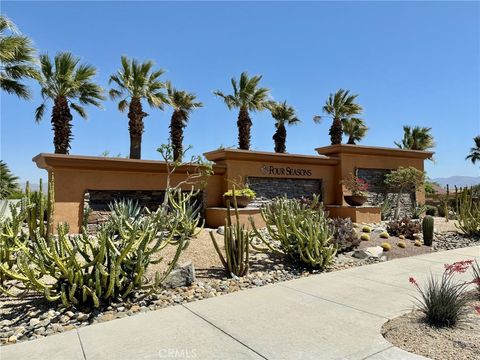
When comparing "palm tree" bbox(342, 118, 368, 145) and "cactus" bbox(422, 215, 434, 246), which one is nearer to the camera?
"cactus" bbox(422, 215, 434, 246)

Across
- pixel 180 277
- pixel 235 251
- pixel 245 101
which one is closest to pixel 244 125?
pixel 245 101

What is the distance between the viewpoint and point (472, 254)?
407 inches

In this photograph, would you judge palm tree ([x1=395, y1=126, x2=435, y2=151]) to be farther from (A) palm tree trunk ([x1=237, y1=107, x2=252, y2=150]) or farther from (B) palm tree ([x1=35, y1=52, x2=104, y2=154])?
(B) palm tree ([x1=35, y1=52, x2=104, y2=154])

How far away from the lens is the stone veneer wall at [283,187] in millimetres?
15391

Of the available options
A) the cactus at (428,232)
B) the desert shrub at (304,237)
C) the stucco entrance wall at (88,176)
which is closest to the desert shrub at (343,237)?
the desert shrub at (304,237)

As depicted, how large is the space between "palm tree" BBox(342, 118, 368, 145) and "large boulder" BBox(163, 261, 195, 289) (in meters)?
24.4

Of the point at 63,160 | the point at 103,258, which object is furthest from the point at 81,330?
the point at 63,160

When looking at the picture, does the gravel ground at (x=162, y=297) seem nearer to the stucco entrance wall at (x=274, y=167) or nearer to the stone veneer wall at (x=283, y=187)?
the stucco entrance wall at (x=274, y=167)

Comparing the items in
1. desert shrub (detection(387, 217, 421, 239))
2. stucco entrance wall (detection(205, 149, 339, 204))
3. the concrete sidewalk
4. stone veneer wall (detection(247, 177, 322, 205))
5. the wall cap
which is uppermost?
the wall cap

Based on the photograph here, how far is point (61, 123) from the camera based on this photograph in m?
19.2

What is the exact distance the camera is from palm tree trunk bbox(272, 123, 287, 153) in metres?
27.9

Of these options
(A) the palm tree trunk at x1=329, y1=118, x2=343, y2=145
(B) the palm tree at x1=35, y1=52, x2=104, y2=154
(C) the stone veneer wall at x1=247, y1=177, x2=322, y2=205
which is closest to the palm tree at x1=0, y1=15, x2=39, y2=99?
(B) the palm tree at x1=35, y1=52, x2=104, y2=154

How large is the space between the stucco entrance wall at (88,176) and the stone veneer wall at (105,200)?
16 cm

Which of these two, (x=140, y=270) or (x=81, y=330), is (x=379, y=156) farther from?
(x=81, y=330)
